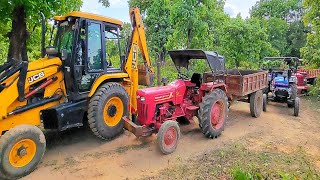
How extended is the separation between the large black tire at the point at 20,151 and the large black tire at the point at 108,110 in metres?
1.15

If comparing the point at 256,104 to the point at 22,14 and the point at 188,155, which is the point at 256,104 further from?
the point at 22,14

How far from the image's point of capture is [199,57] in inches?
263

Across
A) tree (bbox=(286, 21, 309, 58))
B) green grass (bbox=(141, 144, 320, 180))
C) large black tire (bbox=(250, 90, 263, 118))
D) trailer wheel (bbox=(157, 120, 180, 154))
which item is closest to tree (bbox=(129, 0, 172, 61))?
large black tire (bbox=(250, 90, 263, 118))

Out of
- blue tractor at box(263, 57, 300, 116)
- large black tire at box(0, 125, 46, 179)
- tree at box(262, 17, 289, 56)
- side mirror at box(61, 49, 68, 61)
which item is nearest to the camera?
large black tire at box(0, 125, 46, 179)

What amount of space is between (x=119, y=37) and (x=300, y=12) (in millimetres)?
40923

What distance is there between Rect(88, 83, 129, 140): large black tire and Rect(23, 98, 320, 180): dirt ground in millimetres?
310

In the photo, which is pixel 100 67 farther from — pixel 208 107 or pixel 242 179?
pixel 242 179

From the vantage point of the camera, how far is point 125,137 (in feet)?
20.6

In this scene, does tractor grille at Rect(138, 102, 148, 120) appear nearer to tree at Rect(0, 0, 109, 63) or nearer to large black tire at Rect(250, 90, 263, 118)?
tree at Rect(0, 0, 109, 63)

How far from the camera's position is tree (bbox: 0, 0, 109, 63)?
665 cm

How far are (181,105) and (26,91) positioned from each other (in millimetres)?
3258

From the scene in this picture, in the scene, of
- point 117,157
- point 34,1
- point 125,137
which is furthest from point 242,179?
point 34,1

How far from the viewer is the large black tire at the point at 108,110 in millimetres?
5570

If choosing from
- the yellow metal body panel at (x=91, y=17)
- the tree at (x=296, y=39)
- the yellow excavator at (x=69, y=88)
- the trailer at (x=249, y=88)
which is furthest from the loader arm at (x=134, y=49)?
the tree at (x=296, y=39)
